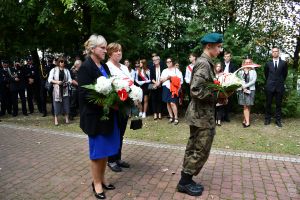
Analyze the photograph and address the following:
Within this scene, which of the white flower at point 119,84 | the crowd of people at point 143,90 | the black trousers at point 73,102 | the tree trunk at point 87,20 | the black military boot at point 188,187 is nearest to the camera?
the white flower at point 119,84

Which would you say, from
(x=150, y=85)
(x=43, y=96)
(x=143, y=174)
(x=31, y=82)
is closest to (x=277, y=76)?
(x=150, y=85)

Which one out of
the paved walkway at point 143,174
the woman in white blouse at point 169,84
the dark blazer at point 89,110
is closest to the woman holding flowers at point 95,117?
the dark blazer at point 89,110

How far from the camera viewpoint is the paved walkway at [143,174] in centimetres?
517

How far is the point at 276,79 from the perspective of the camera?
32.8 feet

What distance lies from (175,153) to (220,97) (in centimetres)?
281

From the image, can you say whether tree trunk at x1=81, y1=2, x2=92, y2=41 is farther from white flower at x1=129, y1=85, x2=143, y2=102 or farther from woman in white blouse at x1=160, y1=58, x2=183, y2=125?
white flower at x1=129, y1=85, x2=143, y2=102

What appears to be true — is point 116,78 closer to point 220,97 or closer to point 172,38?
point 220,97

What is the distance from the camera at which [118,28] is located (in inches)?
480

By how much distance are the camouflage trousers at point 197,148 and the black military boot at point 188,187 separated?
134mm

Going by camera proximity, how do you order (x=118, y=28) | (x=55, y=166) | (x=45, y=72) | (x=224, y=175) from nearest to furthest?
(x=224, y=175) → (x=55, y=166) → (x=118, y=28) → (x=45, y=72)

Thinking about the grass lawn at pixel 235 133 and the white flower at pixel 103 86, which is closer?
the white flower at pixel 103 86

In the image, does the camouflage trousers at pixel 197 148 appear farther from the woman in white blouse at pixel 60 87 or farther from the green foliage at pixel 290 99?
the green foliage at pixel 290 99

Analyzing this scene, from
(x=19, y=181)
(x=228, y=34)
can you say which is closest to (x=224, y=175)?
(x=19, y=181)

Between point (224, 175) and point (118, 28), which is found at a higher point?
point (118, 28)
